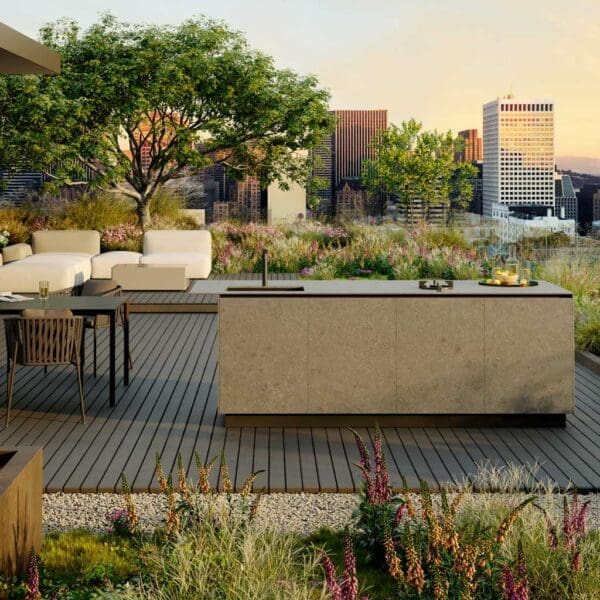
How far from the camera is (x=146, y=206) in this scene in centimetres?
1956

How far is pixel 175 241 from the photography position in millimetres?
15430

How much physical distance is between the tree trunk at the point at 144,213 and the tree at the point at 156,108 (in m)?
0.03

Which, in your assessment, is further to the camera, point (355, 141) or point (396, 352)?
point (355, 141)

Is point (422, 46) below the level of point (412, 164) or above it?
above

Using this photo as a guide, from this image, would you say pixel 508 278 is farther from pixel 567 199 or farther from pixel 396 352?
pixel 567 199

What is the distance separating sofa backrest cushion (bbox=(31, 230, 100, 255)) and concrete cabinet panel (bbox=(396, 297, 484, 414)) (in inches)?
384

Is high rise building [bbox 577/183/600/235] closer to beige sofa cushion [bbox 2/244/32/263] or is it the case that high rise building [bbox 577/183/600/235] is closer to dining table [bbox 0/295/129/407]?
beige sofa cushion [bbox 2/244/32/263]

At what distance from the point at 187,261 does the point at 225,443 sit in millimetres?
8765

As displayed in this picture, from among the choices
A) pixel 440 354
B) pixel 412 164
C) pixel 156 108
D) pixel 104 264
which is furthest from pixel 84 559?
pixel 412 164

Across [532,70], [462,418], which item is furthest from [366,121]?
[462,418]

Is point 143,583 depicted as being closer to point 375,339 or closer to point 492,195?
point 375,339

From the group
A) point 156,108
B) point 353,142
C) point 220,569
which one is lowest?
point 220,569

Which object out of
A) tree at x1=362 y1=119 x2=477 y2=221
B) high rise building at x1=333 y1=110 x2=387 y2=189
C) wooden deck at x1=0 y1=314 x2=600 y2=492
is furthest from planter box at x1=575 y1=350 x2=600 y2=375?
tree at x1=362 y1=119 x2=477 y2=221

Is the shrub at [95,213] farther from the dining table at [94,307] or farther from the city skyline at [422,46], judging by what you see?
the dining table at [94,307]
